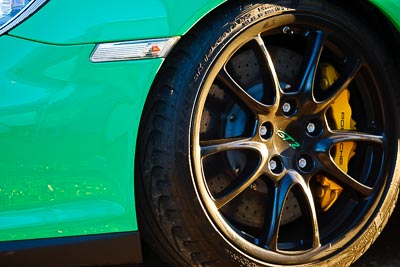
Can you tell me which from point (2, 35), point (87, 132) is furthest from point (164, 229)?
point (2, 35)

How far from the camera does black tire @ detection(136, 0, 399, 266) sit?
2391 millimetres

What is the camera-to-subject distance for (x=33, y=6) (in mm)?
2189

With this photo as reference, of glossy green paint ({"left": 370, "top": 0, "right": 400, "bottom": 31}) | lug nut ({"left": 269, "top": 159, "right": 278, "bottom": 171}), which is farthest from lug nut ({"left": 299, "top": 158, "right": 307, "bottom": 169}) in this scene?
glossy green paint ({"left": 370, "top": 0, "right": 400, "bottom": 31})

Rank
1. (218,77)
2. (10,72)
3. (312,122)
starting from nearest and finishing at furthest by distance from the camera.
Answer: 1. (10,72)
2. (218,77)
3. (312,122)

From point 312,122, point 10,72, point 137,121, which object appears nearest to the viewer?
point 10,72

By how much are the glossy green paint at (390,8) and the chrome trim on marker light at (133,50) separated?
825mm

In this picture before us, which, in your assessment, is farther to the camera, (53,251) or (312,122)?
(312,122)

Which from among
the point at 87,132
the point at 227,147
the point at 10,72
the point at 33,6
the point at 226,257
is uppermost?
the point at 33,6

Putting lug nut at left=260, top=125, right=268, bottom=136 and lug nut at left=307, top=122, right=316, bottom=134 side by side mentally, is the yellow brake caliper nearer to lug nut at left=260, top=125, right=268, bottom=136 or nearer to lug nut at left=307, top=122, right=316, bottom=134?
lug nut at left=307, top=122, right=316, bottom=134

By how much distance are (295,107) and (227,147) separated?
0.33 metres

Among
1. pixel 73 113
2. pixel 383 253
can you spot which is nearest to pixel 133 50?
pixel 73 113

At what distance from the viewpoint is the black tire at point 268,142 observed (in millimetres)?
2391

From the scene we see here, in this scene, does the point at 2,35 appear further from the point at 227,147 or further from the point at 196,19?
the point at 227,147

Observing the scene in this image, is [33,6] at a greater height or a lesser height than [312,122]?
greater
